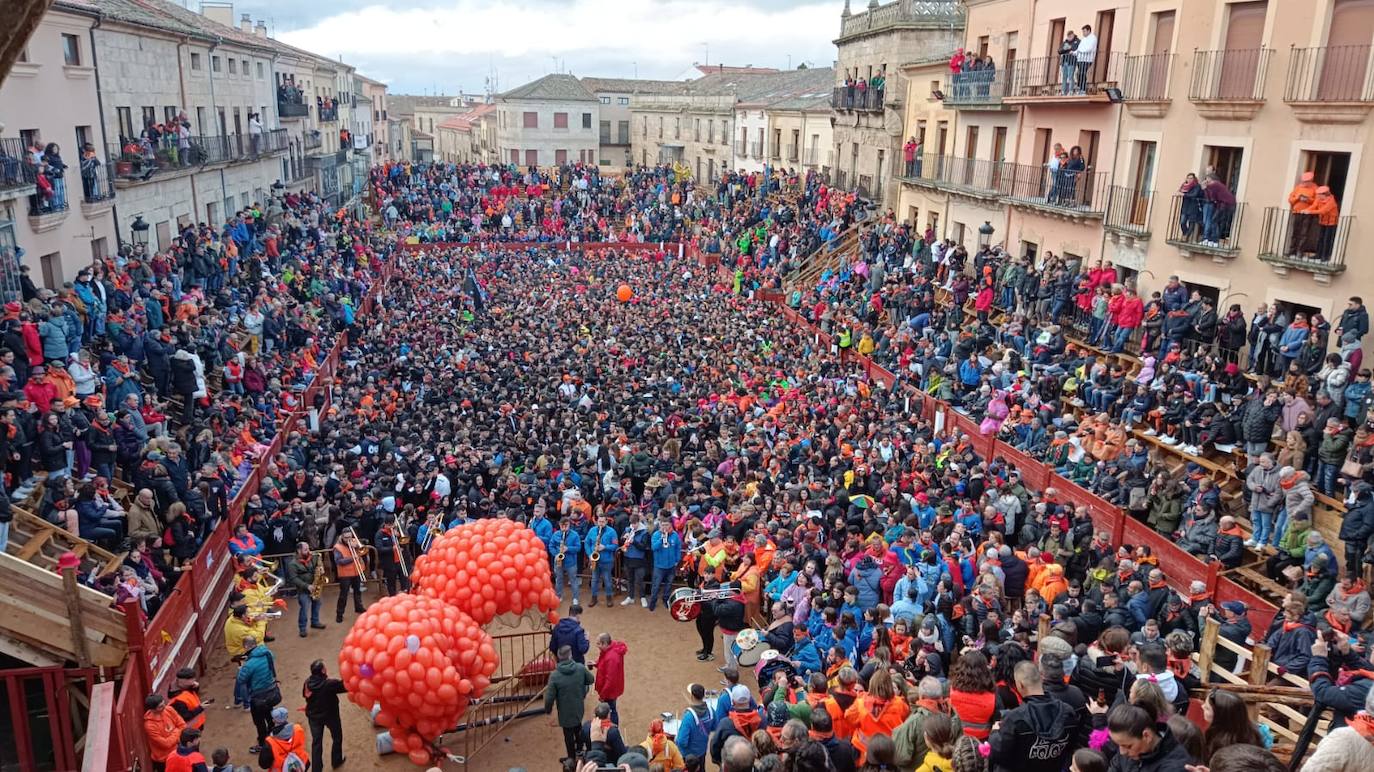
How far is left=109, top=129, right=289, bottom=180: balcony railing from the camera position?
22.6 m

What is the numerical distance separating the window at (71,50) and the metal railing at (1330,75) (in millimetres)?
24620

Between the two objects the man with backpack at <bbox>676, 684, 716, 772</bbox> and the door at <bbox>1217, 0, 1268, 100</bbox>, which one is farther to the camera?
the door at <bbox>1217, 0, 1268, 100</bbox>

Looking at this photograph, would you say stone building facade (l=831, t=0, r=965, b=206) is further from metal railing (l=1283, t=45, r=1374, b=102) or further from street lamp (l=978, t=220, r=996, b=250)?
metal railing (l=1283, t=45, r=1374, b=102)

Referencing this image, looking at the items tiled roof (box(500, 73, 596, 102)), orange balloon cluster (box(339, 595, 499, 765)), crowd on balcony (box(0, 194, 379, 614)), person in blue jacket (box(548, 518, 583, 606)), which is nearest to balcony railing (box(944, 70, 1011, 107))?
person in blue jacket (box(548, 518, 583, 606))

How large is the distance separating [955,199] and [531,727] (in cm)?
2145

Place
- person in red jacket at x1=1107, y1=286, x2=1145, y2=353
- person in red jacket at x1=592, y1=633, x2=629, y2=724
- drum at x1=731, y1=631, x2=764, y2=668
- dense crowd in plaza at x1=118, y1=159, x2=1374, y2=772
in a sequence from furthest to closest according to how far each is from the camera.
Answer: person in red jacket at x1=1107, y1=286, x2=1145, y2=353 → drum at x1=731, y1=631, x2=764, y2=668 → person in red jacket at x1=592, y1=633, x2=629, y2=724 → dense crowd in plaza at x1=118, y1=159, x2=1374, y2=772

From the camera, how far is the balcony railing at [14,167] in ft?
55.9

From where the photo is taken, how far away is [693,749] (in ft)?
28.2

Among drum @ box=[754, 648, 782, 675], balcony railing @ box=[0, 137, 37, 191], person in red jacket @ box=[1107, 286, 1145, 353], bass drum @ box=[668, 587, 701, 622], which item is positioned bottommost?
bass drum @ box=[668, 587, 701, 622]

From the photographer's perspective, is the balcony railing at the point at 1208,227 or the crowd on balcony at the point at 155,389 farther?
the balcony railing at the point at 1208,227

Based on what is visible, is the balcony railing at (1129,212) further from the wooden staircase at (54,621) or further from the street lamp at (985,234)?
the wooden staircase at (54,621)

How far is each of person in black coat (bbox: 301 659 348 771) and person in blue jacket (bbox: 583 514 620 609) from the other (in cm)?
475

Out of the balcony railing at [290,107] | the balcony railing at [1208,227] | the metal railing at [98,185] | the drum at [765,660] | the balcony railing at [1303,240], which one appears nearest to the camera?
the drum at [765,660]

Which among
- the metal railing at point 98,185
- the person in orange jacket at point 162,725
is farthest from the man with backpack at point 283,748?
the metal railing at point 98,185
